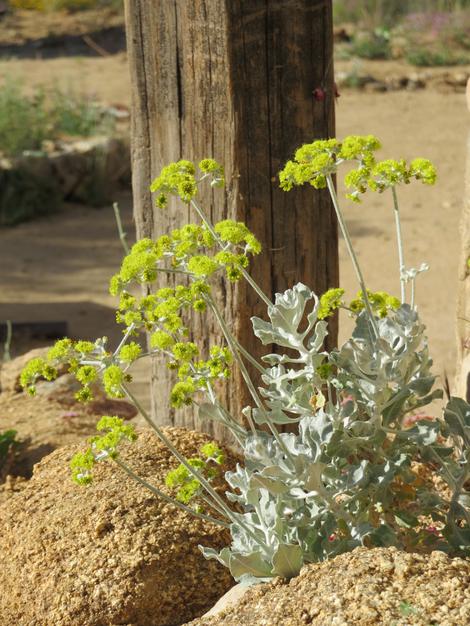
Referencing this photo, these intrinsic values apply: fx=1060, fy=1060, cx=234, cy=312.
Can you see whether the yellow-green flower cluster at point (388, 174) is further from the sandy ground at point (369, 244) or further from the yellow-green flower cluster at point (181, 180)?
the sandy ground at point (369, 244)

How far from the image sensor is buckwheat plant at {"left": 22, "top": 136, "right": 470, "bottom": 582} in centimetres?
245

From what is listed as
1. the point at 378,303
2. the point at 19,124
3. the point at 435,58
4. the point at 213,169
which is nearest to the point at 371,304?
the point at 378,303

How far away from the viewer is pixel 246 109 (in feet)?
10.9

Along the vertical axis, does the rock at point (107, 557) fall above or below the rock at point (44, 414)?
above

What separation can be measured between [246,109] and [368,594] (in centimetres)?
164

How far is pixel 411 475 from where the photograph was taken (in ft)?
8.82

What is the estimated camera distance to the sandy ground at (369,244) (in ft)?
22.1

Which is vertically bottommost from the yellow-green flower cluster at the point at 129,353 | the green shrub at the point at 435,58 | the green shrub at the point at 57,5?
the yellow-green flower cluster at the point at 129,353

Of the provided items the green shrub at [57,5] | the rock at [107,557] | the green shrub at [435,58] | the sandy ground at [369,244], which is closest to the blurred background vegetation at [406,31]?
the green shrub at [435,58]

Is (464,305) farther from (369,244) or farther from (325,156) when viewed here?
(369,244)

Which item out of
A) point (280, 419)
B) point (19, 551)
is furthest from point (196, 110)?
point (19, 551)

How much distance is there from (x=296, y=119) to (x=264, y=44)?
0.25 meters

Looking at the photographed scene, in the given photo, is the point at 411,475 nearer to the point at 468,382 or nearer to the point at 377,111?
the point at 468,382

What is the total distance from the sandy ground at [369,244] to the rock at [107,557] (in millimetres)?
2529
